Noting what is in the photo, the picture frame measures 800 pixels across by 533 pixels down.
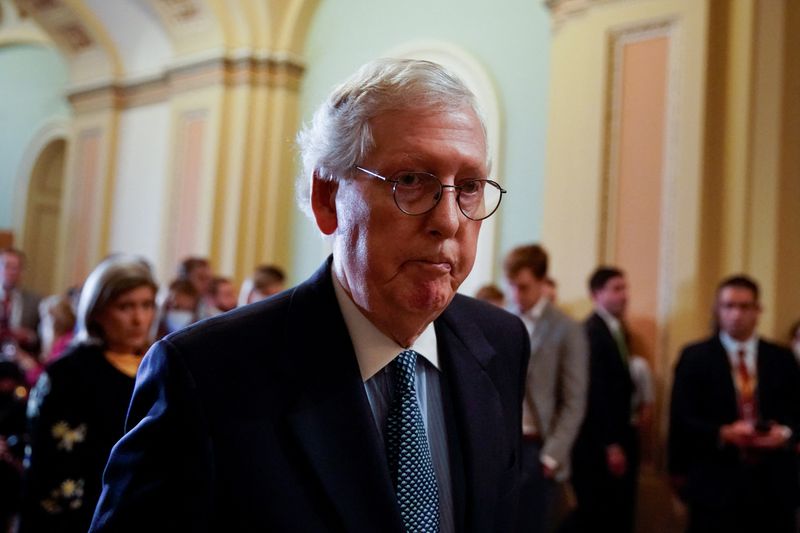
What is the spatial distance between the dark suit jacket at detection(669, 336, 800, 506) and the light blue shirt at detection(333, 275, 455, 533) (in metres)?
2.91

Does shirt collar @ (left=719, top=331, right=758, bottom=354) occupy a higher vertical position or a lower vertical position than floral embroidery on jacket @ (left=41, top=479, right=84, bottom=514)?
higher

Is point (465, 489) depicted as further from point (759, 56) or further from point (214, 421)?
point (759, 56)

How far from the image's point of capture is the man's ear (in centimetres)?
142

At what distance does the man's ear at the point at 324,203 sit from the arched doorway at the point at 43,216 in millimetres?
12184

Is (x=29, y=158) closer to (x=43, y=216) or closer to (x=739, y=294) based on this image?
(x=43, y=216)

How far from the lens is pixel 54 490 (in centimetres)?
260

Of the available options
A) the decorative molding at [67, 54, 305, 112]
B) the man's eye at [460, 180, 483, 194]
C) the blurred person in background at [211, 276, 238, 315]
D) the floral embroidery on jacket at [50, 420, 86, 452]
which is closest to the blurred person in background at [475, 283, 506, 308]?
the blurred person in background at [211, 276, 238, 315]

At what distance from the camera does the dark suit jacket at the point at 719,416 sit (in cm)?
396

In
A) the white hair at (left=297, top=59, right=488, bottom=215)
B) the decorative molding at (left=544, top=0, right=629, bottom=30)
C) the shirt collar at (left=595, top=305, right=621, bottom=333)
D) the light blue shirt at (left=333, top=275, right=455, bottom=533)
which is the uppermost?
the decorative molding at (left=544, top=0, right=629, bottom=30)

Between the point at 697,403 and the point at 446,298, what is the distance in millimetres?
3164

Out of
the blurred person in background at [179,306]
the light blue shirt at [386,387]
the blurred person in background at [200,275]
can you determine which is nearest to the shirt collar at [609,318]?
the blurred person in background at [179,306]

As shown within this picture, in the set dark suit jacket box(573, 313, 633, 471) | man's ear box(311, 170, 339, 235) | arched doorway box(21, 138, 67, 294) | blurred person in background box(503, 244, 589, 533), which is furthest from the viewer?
arched doorway box(21, 138, 67, 294)

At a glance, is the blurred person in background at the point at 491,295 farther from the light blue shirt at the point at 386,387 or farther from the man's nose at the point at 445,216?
the man's nose at the point at 445,216

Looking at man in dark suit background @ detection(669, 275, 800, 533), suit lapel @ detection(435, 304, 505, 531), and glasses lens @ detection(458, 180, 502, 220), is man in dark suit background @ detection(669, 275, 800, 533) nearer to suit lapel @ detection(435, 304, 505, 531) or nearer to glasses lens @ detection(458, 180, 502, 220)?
suit lapel @ detection(435, 304, 505, 531)
